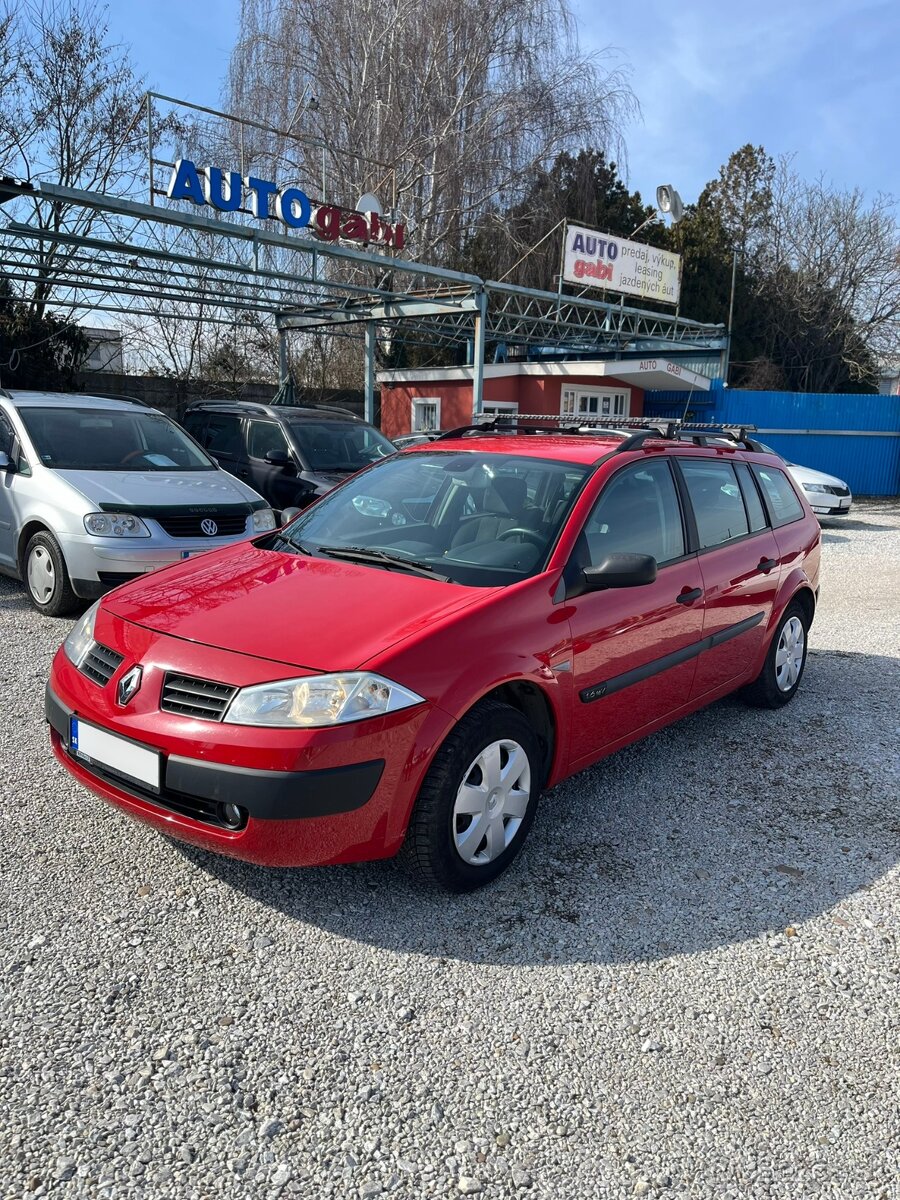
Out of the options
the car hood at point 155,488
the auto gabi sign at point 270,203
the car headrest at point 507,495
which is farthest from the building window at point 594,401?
the car headrest at point 507,495

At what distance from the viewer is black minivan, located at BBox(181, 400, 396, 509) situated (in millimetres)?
9922

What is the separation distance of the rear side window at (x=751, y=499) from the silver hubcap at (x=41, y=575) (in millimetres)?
4823

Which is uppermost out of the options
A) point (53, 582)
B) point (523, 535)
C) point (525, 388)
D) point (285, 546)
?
point (525, 388)

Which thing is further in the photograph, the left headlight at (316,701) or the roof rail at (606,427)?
the roof rail at (606,427)

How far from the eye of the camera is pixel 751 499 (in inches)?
199

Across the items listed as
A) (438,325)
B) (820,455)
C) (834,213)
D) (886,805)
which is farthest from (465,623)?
(834,213)

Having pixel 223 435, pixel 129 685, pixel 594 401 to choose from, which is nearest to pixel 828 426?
pixel 594 401

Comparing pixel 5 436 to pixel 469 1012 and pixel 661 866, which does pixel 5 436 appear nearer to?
pixel 661 866

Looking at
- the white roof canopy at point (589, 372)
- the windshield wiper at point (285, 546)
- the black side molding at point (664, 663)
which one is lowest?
the black side molding at point (664, 663)

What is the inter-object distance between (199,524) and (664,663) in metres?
4.06

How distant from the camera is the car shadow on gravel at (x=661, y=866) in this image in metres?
2.95

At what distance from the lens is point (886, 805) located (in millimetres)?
4094

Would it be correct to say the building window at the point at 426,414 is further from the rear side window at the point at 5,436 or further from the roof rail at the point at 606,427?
the roof rail at the point at 606,427

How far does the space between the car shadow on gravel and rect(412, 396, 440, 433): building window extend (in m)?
15.9
